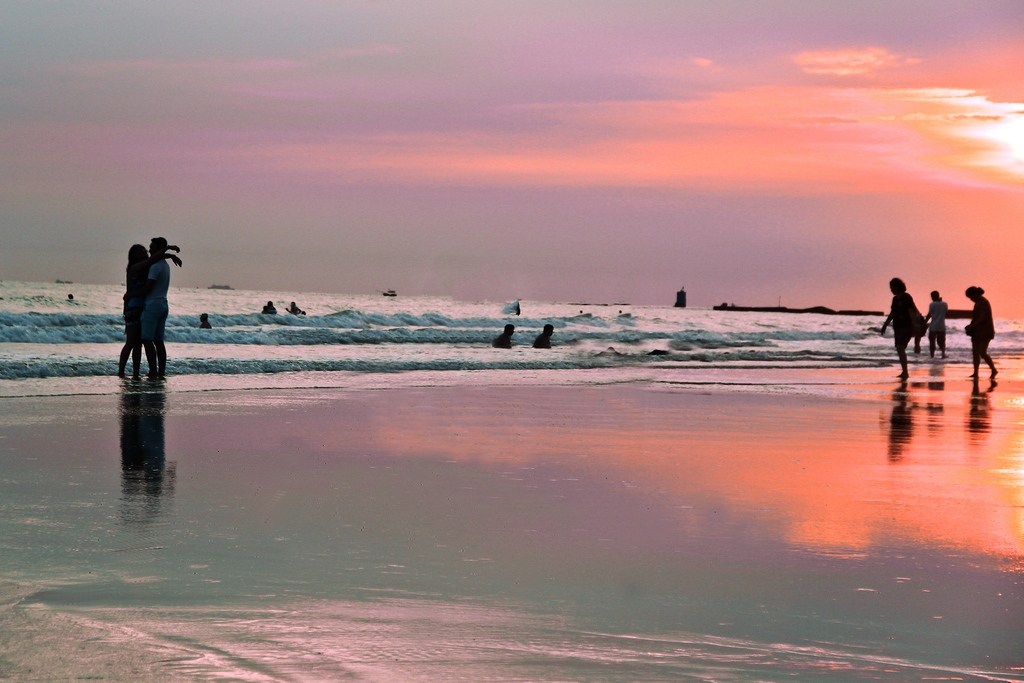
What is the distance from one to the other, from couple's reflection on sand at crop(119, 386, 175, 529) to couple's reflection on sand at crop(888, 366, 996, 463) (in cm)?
532

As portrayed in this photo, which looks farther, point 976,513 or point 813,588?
point 976,513

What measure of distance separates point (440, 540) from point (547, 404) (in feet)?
24.0

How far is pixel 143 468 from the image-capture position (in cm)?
661

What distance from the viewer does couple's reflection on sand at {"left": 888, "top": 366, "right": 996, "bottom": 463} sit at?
8984 mm

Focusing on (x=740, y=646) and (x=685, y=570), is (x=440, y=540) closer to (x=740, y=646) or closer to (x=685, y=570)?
(x=685, y=570)

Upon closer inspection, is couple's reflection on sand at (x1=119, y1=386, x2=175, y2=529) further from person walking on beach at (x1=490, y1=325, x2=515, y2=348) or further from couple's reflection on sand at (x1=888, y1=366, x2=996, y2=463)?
person walking on beach at (x1=490, y1=325, x2=515, y2=348)

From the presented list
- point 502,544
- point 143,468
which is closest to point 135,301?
point 143,468

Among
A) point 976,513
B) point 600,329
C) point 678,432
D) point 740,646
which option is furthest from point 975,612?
point 600,329

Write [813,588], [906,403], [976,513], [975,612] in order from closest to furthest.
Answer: [975,612]
[813,588]
[976,513]
[906,403]

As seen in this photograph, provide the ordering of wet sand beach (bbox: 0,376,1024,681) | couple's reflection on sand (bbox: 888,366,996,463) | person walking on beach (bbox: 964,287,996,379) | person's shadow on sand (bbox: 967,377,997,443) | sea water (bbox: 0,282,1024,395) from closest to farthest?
wet sand beach (bbox: 0,376,1024,681), couple's reflection on sand (bbox: 888,366,996,463), person's shadow on sand (bbox: 967,377,997,443), sea water (bbox: 0,282,1024,395), person walking on beach (bbox: 964,287,996,379)

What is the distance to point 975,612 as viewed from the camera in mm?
3645

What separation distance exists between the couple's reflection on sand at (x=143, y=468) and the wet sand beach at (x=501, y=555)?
0.12 feet

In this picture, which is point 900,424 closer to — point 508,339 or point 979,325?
point 979,325

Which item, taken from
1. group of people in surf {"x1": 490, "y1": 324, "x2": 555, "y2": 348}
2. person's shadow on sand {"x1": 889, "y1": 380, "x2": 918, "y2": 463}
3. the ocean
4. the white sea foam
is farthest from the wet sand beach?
group of people in surf {"x1": 490, "y1": 324, "x2": 555, "y2": 348}
